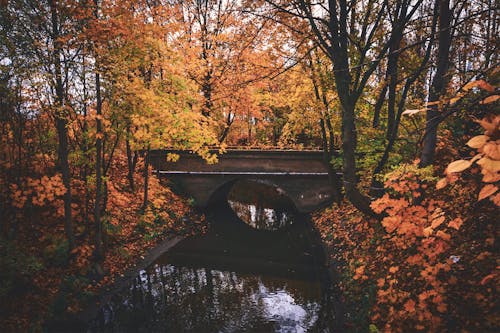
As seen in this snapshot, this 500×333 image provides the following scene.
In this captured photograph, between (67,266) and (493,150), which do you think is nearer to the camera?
(493,150)

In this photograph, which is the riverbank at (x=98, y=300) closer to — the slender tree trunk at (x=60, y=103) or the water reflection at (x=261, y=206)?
the slender tree trunk at (x=60, y=103)

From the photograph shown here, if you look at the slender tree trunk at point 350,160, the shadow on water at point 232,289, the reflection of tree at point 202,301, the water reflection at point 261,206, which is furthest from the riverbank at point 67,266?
the slender tree trunk at point 350,160

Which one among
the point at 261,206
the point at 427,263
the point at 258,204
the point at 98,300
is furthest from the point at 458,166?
the point at 258,204

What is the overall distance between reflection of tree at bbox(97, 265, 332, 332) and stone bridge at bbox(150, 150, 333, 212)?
A: 22.3 ft

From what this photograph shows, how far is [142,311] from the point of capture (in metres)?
8.88

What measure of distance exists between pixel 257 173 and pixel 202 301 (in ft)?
28.9

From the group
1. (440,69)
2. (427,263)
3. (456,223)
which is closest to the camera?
(456,223)

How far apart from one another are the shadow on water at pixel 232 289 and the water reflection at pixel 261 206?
213cm

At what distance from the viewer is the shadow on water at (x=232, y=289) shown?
8234 mm

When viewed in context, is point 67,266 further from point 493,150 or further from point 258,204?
point 258,204

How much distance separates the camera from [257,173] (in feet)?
56.2

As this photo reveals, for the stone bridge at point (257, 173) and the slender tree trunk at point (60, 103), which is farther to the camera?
A: the stone bridge at point (257, 173)

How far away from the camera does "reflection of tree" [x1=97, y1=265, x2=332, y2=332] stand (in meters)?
8.22

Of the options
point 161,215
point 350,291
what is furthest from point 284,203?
point 350,291
